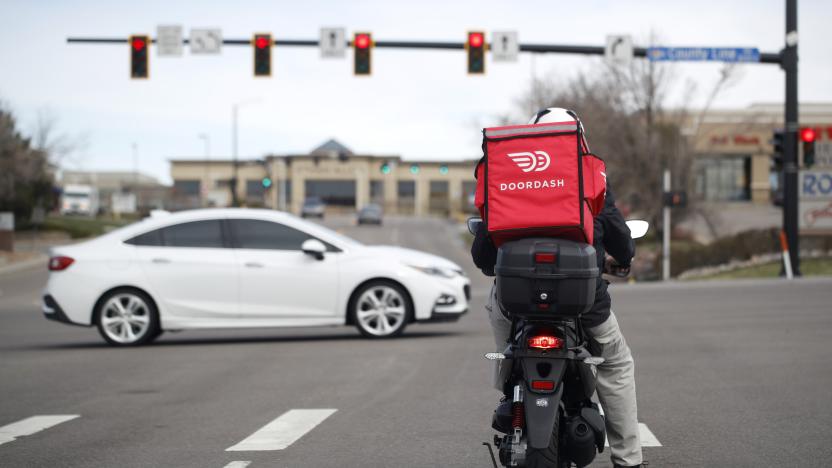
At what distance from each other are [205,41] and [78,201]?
2664 inches

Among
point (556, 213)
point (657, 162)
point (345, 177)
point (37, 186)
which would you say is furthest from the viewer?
point (345, 177)

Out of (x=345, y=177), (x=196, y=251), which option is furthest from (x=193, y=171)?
(x=196, y=251)

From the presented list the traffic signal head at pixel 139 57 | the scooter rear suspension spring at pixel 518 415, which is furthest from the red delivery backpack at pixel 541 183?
the traffic signal head at pixel 139 57

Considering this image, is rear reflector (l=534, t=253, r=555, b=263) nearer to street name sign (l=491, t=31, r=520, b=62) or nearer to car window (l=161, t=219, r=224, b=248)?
car window (l=161, t=219, r=224, b=248)

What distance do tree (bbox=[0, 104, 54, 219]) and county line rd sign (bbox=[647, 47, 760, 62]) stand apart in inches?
1125

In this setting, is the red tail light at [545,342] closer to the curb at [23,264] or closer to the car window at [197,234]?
the car window at [197,234]

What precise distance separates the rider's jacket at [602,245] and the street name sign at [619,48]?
63.7 feet

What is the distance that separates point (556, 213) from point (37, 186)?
49.8 meters

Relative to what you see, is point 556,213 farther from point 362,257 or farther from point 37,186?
point 37,186

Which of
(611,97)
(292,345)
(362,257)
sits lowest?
(292,345)

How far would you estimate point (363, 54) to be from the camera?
24.3 metres

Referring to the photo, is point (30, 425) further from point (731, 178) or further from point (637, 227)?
point (731, 178)

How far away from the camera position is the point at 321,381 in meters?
9.69

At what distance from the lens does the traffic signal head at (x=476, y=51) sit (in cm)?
2372
